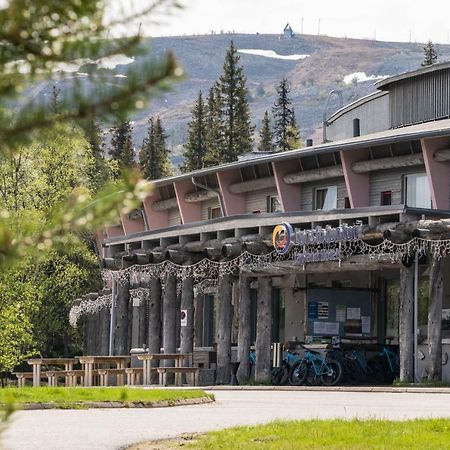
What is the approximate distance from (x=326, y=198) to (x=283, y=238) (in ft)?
24.2

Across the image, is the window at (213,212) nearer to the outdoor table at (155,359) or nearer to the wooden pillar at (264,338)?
the outdoor table at (155,359)

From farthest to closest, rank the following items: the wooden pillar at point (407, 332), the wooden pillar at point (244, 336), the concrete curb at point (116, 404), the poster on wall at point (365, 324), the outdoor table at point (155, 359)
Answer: the poster on wall at point (365, 324)
the wooden pillar at point (244, 336)
the outdoor table at point (155, 359)
the wooden pillar at point (407, 332)
the concrete curb at point (116, 404)

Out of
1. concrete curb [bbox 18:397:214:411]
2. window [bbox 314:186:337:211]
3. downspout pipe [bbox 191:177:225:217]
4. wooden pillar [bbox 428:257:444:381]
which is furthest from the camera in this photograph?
downspout pipe [bbox 191:177:225:217]

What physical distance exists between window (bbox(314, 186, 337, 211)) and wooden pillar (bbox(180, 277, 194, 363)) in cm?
522

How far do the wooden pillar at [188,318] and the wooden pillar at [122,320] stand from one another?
178 inches

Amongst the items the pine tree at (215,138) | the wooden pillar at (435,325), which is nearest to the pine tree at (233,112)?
the pine tree at (215,138)

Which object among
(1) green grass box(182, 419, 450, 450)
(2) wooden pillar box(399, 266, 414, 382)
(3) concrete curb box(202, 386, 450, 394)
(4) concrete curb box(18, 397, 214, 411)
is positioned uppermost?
(2) wooden pillar box(399, 266, 414, 382)

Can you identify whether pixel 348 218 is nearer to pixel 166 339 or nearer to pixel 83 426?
pixel 166 339

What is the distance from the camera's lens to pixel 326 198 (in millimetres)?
40812

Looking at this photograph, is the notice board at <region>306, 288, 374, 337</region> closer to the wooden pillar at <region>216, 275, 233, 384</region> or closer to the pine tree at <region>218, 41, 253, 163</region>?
the wooden pillar at <region>216, 275, 233, 384</region>

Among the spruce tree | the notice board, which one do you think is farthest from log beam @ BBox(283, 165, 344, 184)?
the spruce tree

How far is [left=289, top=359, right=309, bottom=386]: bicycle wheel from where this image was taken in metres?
34.6

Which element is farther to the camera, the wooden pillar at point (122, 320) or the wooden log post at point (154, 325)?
the wooden pillar at point (122, 320)

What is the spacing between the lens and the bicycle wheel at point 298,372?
34594mm
